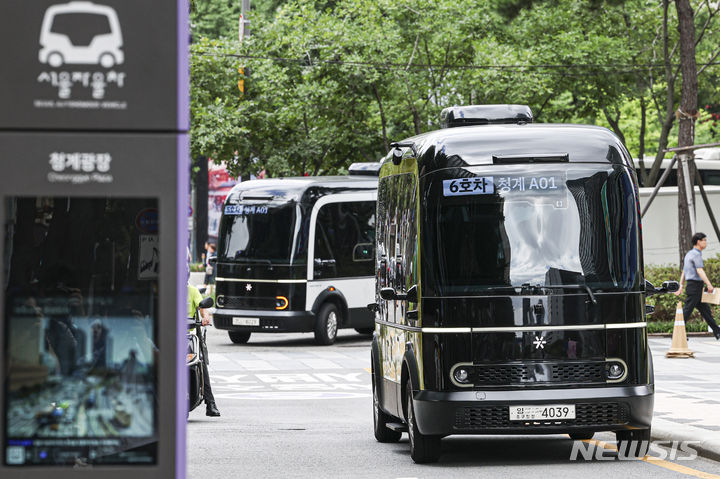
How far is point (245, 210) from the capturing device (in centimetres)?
2727

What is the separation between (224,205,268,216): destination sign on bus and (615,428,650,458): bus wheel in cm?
1593

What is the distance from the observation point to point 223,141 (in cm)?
3591

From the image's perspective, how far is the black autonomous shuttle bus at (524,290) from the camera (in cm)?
1111

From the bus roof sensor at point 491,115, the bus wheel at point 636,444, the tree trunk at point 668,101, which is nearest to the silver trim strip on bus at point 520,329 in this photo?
the bus wheel at point 636,444

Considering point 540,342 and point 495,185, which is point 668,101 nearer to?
point 495,185

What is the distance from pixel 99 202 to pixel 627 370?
6.70 meters

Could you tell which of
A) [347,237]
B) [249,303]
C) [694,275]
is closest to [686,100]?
[694,275]

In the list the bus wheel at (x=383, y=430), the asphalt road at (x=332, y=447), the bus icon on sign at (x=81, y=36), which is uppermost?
the bus icon on sign at (x=81, y=36)

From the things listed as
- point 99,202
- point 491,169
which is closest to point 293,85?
point 491,169

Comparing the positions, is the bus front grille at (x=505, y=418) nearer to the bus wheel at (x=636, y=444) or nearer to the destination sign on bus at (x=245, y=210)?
the bus wheel at (x=636, y=444)

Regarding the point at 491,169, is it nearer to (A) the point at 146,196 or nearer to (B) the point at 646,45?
(A) the point at 146,196

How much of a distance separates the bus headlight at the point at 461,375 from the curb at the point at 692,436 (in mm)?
2072

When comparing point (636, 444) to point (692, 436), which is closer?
point (636, 444)

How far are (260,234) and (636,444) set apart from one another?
1599cm
